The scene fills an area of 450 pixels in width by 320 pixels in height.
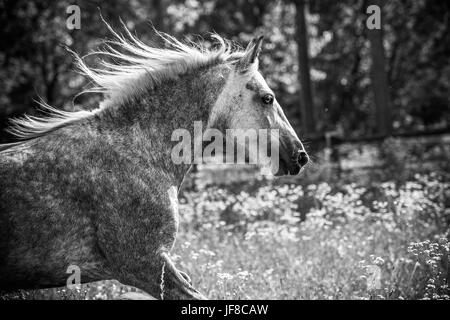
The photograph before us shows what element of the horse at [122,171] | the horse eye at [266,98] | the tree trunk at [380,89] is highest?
the tree trunk at [380,89]

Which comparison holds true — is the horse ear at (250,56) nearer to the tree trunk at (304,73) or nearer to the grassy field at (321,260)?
the grassy field at (321,260)

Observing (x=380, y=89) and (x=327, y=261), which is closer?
(x=327, y=261)

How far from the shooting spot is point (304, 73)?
15703mm

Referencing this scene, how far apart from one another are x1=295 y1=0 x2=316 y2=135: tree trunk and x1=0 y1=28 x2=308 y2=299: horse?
1265 cm

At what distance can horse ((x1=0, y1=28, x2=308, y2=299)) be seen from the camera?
263 centimetres

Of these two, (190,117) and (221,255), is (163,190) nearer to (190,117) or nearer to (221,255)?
(190,117)

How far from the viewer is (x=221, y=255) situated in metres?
5.12

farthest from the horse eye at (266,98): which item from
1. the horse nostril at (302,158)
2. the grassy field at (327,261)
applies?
the grassy field at (327,261)

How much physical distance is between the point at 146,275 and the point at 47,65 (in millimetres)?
20685

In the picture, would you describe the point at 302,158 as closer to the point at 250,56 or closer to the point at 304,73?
the point at 250,56

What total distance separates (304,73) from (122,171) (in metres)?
13.7

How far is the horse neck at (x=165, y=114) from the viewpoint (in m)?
3.02

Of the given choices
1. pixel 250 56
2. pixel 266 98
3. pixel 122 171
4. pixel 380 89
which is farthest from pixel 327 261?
pixel 380 89
